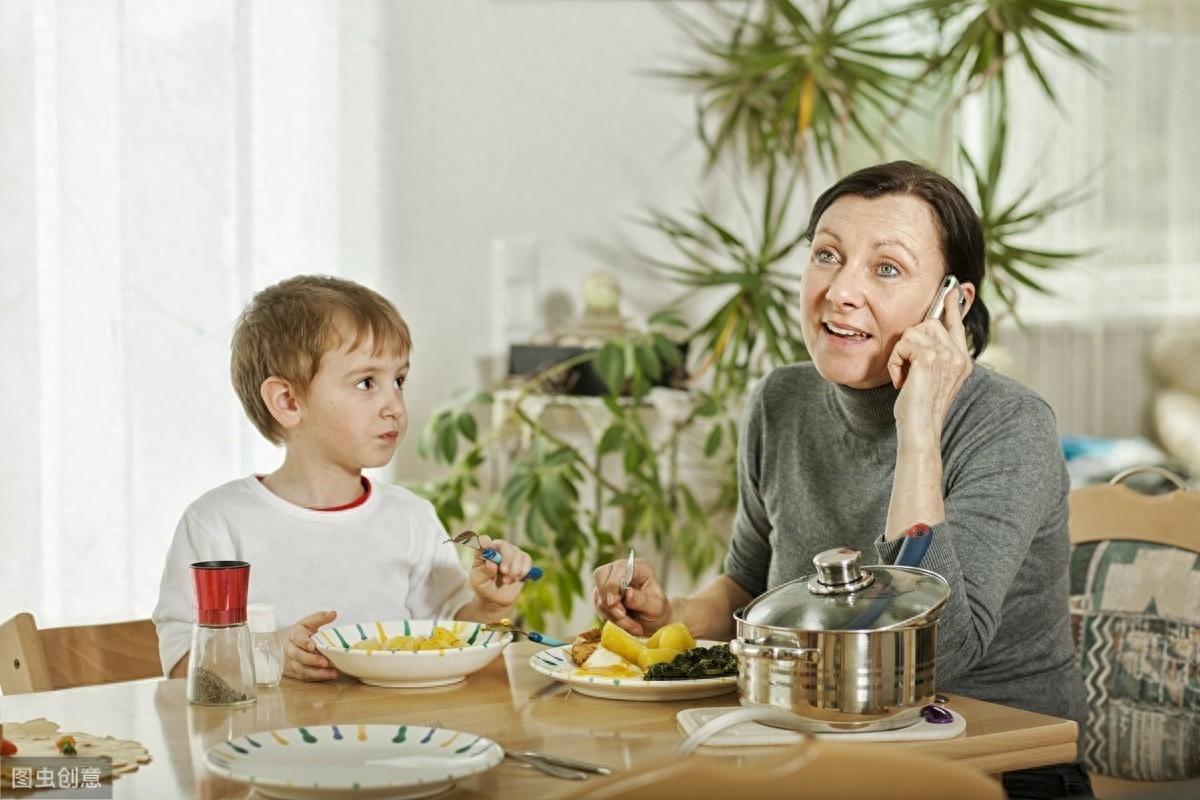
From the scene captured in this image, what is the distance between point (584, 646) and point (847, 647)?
1.36 feet

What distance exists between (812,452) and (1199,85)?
4.68m

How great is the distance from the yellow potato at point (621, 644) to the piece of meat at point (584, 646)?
2 centimetres

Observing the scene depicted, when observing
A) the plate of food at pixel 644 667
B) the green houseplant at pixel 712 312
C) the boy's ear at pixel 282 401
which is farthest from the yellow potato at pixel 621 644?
the green houseplant at pixel 712 312

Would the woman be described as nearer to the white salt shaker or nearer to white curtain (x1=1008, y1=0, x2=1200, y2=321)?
the white salt shaker

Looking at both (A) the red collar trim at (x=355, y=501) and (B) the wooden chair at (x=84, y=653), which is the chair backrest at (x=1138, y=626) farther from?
(B) the wooden chair at (x=84, y=653)

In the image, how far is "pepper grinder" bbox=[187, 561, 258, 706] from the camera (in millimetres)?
1366

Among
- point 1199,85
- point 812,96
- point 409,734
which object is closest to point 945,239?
point 409,734

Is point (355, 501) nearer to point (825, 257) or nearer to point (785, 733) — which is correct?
point (825, 257)

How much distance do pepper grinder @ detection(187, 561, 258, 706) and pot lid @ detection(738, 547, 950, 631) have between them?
1.62 ft

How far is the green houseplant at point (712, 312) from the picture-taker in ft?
11.1

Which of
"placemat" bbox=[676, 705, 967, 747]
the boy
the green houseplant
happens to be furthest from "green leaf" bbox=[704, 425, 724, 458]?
"placemat" bbox=[676, 705, 967, 747]

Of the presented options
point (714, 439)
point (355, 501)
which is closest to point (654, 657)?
point (355, 501)

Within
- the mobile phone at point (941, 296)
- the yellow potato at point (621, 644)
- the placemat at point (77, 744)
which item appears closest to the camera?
the placemat at point (77, 744)

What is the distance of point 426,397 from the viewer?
12.5ft
